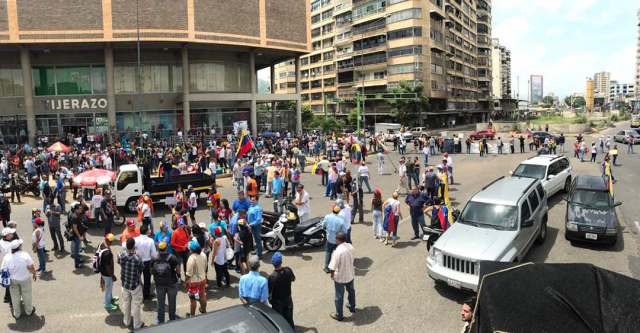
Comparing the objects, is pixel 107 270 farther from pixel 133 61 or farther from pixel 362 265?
pixel 133 61

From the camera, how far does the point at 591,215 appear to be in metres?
12.8

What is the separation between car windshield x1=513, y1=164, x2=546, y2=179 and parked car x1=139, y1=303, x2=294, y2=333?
15.2 metres

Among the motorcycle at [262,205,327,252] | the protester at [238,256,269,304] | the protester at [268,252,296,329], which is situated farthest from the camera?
the motorcycle at [262,205,327,252]

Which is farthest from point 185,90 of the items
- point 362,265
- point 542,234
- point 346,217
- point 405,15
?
point 405,15

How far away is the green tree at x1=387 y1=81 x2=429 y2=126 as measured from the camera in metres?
70.3

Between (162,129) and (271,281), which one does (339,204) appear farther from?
(162,129)

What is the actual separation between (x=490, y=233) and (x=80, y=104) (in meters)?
41.8

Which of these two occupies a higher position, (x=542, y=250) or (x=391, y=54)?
(x=391, y=54)

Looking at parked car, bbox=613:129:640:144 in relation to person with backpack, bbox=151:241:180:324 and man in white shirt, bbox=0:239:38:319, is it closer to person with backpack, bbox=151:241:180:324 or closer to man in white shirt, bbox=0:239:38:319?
person with backpack, bbox=151:241:180:324

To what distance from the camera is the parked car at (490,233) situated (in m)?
9.33

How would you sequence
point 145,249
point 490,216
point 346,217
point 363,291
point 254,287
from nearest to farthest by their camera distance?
point 254,287
point 145,249
point 363,291
point 490,216
point 346,217

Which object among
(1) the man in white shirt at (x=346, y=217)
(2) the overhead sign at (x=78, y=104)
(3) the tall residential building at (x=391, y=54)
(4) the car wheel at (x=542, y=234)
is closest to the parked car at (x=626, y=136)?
(3) the tall residential building at (x=391, y=54)

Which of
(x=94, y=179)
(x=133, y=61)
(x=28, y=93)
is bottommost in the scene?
(x=94, y=179)

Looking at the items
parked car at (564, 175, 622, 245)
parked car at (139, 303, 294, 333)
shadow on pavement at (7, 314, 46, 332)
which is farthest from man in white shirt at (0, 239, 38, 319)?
parked car at (564, 175, 622, 245)
